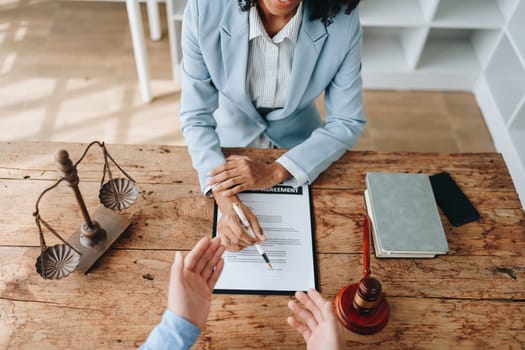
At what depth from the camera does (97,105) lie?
A: 109 inches

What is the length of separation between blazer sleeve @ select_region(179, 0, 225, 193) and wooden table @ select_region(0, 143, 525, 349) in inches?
2.2

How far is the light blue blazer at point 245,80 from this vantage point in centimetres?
140

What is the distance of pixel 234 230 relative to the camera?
1262 mm

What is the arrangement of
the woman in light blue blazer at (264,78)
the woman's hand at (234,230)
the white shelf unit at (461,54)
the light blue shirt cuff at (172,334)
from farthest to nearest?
the white shelf unit at (461,54) → the woman in light blue blazer at (264,78) → the woman's hand at (234,230) → the light blue shirt cuff at (172,334)

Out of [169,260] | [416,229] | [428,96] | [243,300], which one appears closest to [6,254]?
[169,260]

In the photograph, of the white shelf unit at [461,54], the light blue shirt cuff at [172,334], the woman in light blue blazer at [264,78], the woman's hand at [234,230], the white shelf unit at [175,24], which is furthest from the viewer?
the white shelf unit at [461,54]

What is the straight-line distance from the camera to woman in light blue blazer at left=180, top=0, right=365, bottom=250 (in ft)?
4.49

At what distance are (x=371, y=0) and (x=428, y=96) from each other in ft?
2.38

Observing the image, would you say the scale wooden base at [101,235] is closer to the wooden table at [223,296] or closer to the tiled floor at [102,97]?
the wooden table at [223,296]

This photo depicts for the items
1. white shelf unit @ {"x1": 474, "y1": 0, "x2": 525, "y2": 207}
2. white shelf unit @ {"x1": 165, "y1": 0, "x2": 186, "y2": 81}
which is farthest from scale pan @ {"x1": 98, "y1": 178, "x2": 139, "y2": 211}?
white shelf unit @ {"x1": 474, "y1": 0, "x2": 525, "y2": 207}

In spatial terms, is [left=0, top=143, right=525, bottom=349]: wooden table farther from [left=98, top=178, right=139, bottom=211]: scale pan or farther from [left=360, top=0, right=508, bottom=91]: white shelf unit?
[left=360, top=0, right=508, bottom=91]: white shelf unit

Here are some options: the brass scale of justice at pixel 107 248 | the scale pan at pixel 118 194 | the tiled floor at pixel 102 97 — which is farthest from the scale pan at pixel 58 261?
the tiled floor at pixel 102 97

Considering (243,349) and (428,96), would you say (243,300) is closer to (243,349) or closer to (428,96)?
(243,349)

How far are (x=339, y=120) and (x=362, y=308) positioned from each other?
2.20ft
